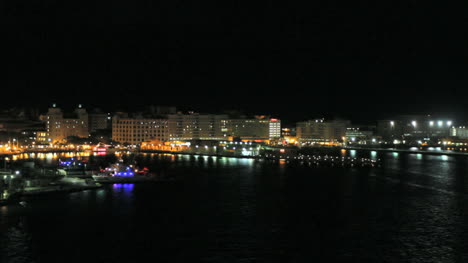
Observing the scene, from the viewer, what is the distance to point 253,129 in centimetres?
4494

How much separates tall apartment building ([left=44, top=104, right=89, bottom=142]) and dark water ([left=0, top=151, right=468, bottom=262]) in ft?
86.5

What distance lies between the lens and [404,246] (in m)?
7.79

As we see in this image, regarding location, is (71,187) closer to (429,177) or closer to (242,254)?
(242,254)

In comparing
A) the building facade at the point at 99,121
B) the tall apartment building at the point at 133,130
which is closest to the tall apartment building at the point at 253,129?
the tall apartment building at the point at 133,130

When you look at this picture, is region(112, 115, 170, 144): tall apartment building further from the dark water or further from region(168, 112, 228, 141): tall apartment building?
the dark water

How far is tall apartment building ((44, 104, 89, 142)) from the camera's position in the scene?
3819cm

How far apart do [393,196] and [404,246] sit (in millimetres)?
5141

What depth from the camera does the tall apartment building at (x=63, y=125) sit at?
3819 cm

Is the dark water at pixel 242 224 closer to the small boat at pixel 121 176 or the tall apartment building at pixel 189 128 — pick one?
the small boat at pixel 121 176

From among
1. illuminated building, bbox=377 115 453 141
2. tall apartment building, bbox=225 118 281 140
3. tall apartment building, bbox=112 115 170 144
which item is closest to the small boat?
tall apartment building, bbox=112 115 170 144

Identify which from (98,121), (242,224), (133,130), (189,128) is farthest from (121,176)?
(98,121)

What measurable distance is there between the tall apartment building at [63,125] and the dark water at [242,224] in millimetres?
26350

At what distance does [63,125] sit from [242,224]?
32.9 m

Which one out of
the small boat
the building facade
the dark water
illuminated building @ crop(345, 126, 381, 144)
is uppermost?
the building facade
